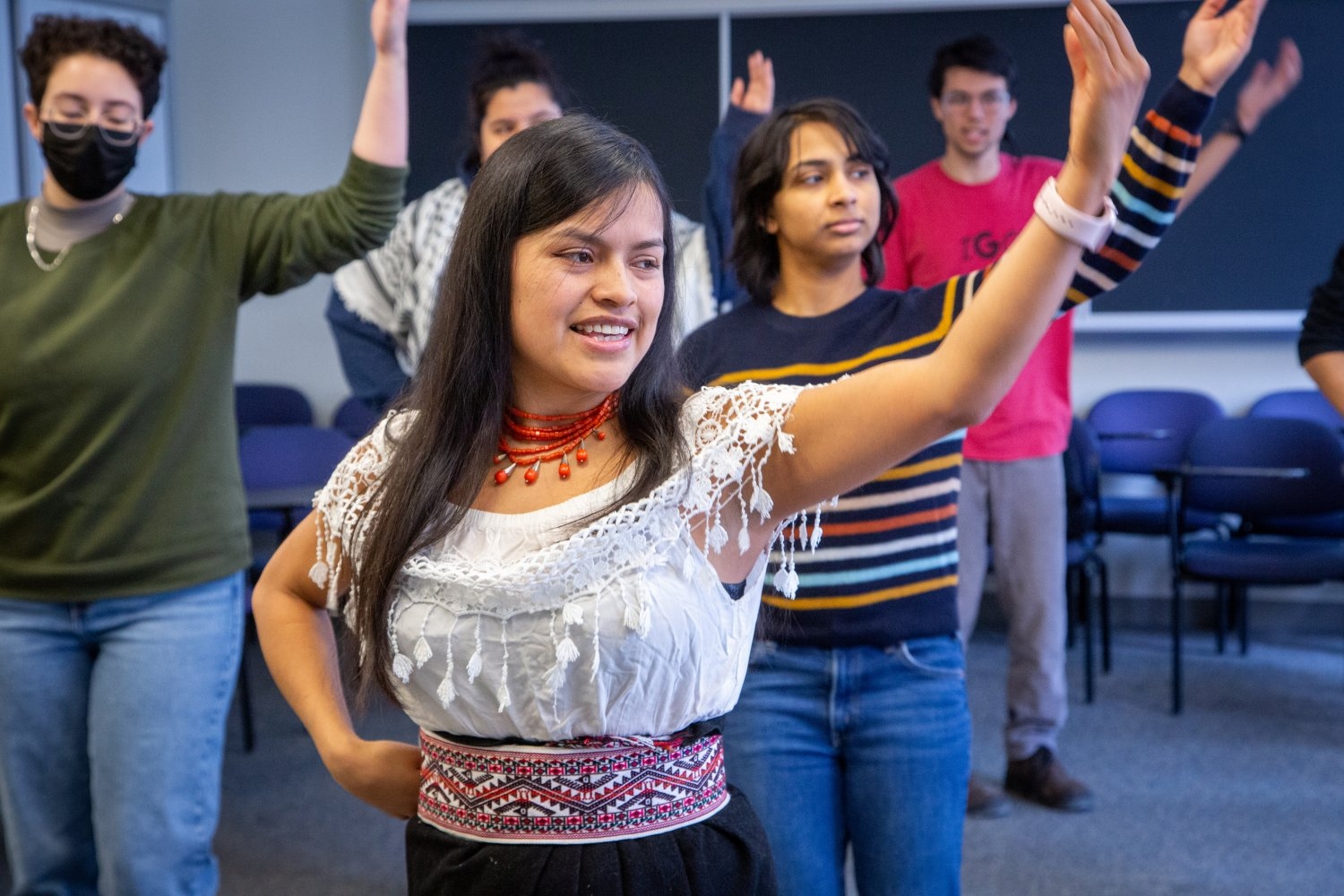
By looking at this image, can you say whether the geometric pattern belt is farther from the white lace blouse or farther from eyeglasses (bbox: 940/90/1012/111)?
eyeglasses (bbox: 940/90/1012/111)

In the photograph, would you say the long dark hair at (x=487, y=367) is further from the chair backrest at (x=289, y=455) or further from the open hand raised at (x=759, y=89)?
the chair backrest at (x=289, y=455)

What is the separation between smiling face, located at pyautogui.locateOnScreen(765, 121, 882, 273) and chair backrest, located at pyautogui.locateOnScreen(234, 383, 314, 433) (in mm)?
4498

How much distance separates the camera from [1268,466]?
4.84 m

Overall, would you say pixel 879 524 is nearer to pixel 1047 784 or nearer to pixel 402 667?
pixel 402 667

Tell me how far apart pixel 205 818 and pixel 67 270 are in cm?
92

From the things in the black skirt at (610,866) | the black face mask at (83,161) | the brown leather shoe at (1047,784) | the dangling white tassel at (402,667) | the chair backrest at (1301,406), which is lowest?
the brown leather shoe at (1047,784)

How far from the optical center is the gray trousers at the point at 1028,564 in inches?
143

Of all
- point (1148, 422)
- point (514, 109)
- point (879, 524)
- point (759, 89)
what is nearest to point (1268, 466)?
point (1148, 422)

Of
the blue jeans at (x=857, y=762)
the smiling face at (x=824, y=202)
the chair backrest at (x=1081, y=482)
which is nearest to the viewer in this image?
the blue jeans at (x=857, y=762)

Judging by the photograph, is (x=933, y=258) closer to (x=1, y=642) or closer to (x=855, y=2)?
(x=1, y=642)

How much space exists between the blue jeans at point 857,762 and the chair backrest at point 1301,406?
434 centimetres

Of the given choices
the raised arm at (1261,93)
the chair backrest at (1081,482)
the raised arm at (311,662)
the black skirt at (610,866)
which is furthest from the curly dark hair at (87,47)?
the chair backrest at (1081,482)

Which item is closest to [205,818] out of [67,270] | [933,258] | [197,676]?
[197,676]

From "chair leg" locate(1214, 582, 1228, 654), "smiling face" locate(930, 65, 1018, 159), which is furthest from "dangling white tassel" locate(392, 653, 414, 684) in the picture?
"chair leg" locate(1214, 582, 1228, 654)
